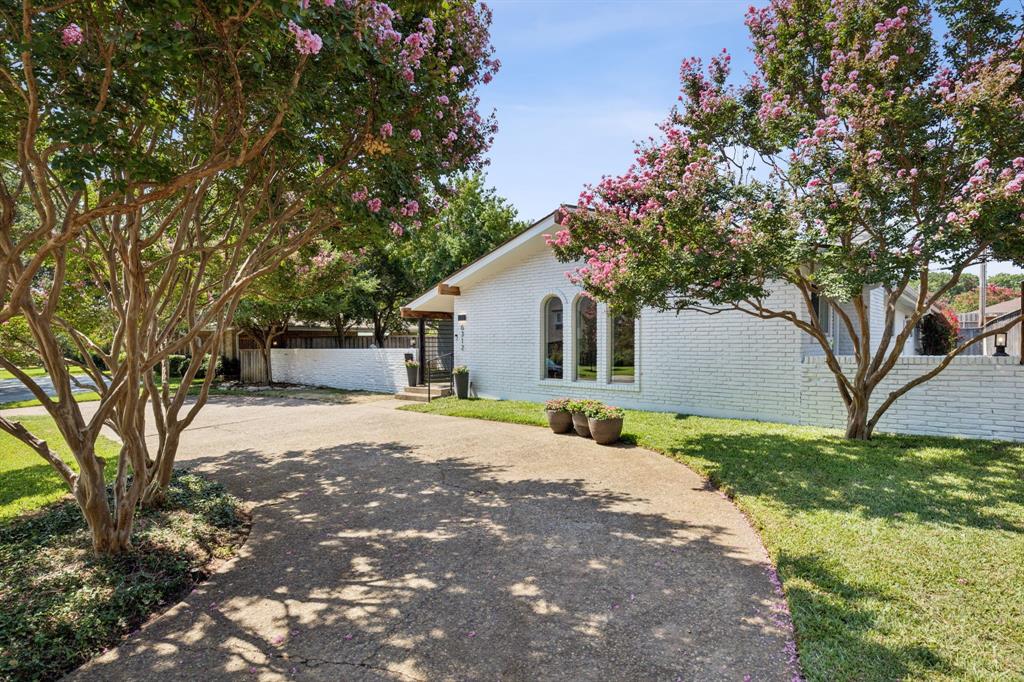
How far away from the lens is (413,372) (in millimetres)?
15609

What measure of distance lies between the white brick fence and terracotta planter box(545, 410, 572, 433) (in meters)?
4.58

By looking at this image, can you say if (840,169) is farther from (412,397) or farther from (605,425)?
(412,397)

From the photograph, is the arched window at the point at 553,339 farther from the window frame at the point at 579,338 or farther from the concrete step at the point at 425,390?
the concrete step at the point at 425,390

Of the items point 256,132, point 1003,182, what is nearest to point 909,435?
point 1003,182

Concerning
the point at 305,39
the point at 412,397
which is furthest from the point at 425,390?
the point at 305,39

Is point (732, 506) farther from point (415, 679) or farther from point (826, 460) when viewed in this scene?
point (415, 679)

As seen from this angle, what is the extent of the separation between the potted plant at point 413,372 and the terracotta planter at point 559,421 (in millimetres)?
7541

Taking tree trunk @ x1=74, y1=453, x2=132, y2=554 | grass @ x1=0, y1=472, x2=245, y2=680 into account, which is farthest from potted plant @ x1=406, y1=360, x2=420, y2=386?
tree trunk @ x1=74, y1=453, x2=132, y2=554

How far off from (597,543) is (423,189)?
4005 mm

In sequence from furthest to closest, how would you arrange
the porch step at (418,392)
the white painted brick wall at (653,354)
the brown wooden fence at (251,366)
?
1. the brown wooden fence at (251,366)
2. the porch step at (418,392)
3. the white painted brick wall at (653,354)

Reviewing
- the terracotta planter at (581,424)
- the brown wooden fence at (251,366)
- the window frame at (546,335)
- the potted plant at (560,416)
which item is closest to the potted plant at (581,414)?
the terracotta planter at (581,424)

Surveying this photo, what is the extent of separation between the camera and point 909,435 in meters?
7.76

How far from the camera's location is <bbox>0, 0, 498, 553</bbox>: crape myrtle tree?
295 cm

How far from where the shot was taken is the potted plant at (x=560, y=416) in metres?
8.79
